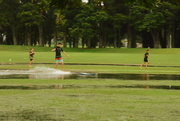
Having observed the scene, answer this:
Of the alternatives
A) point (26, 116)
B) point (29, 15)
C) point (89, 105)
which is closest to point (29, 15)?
point (29, 15)

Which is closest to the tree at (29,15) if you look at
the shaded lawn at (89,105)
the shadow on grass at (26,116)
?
the shaded lawn at (89,105)

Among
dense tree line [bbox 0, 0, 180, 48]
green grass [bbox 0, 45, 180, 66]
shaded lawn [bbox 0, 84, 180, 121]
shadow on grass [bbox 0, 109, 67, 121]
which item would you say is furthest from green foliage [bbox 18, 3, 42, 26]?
shadow on grass [bbox 0, 109, 67, 121]

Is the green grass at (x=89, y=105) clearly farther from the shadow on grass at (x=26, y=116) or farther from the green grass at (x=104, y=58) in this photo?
the green grass at (x=104, y=58)

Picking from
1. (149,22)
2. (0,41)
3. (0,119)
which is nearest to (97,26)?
(149,22)

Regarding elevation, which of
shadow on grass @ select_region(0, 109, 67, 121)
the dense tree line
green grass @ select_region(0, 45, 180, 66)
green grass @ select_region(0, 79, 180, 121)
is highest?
the dense tree line

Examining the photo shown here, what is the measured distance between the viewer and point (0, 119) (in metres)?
8.67

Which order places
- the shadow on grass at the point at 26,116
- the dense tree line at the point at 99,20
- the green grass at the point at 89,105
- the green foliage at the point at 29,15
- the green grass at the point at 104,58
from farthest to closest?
the green foliage at the point at 29,15, the dense tree line at the point at 99,20, the green grass at the point at 104,58, the green grass at the point at 89,105, the shadow on grass at the point at 26,116

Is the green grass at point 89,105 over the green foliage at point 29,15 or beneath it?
beneath

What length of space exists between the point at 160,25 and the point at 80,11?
18692 millimetres

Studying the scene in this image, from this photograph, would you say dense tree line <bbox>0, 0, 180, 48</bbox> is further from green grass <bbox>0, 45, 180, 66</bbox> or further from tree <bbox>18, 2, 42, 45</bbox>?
green grass <bbox>0, 45, 180, 66</bbox>

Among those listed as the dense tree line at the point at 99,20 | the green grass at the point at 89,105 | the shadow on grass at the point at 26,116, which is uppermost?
the dense tree line at the point at 99,20

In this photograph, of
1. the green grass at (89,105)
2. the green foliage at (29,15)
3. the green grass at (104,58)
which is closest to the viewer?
the green grass at (89,105)

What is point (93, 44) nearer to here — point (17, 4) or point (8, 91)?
point (17, 4)

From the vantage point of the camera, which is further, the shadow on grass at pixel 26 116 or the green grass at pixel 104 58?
the green grass at pixel 104 58
